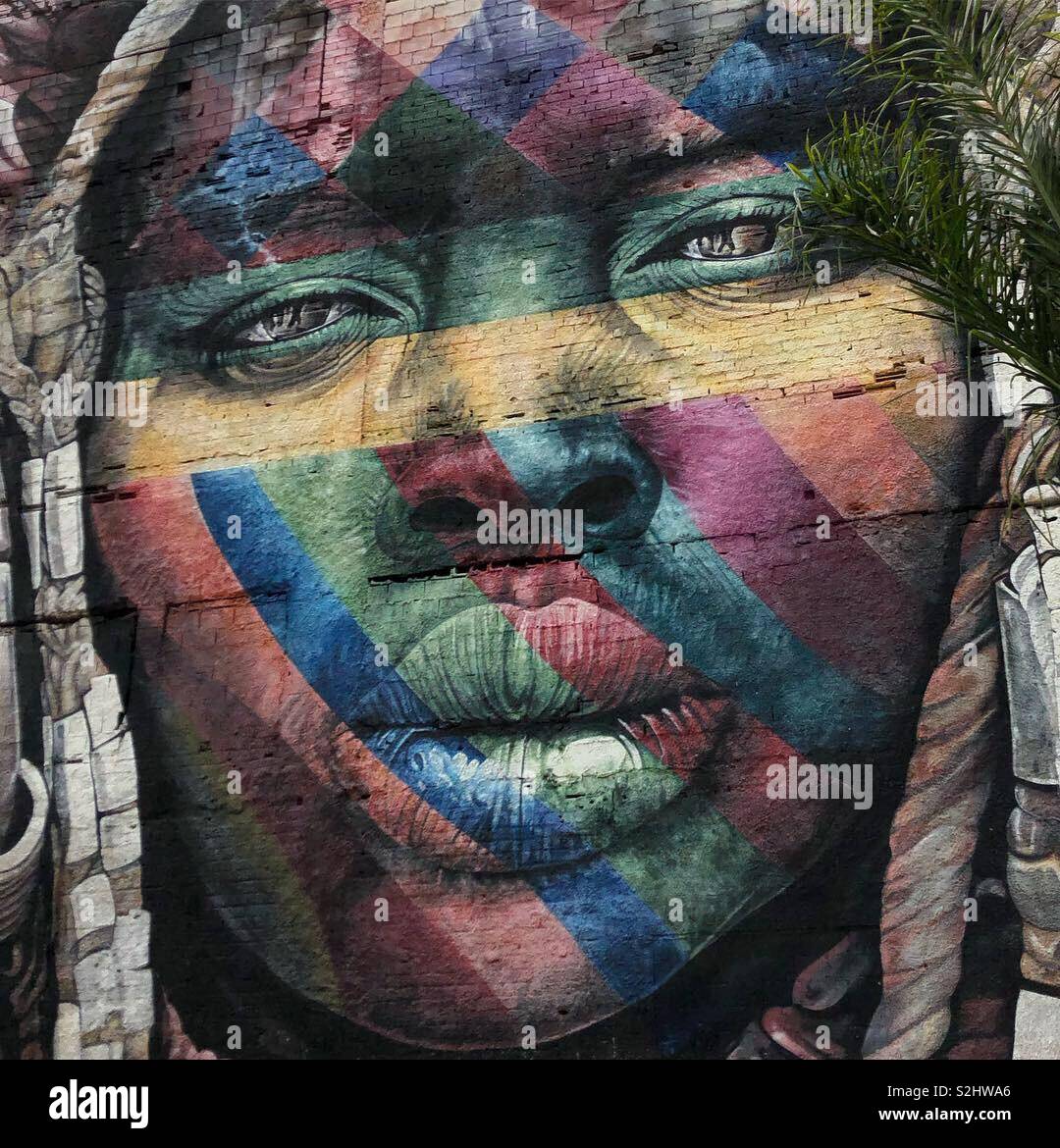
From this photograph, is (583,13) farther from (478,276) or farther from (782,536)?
(782,536)

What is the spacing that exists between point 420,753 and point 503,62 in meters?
4.10

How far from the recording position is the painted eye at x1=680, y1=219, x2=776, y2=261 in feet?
26.3

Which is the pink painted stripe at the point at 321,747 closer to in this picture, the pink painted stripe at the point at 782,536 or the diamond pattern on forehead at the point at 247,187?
the diamond pattern on forehead at the point at 247,187

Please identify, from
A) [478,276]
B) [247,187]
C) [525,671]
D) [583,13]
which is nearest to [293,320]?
[247,187]

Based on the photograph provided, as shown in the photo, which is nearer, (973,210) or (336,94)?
(973,210)

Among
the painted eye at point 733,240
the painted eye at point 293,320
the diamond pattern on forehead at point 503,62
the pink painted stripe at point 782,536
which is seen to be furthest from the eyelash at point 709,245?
the painted eye at point 293,320

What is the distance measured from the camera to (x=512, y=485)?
8164 millimetres

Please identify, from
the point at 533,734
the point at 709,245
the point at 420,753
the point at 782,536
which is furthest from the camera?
the point at 709,245

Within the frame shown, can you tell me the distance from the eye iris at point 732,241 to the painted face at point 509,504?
3 centimetres

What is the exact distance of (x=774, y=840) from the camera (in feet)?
24.2

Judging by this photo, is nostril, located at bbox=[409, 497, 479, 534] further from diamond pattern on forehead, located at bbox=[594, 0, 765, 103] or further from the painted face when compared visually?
diamond pattern on forehead, located at bbox=[594, 0, 765, 103]

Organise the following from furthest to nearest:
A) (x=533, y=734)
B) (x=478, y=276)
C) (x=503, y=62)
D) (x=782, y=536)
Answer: (x=503, y=62)
(x=478, y=276)
(x=533, y=734)
(x=782, y=536)

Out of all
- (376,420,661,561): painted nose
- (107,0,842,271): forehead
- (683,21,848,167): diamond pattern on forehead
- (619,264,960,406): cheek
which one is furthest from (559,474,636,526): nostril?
(683,21,848,167): diamond pattern on forehead

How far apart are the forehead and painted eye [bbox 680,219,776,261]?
0.29m
